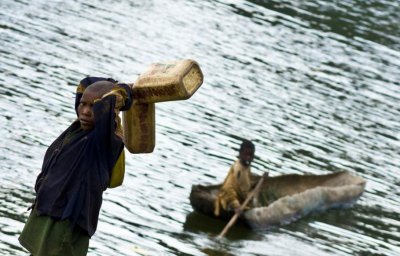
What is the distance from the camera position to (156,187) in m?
17.5

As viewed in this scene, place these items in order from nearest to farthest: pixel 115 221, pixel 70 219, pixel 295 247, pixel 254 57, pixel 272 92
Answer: pixel 70 219 < pixel 115 221 < pixel 295 247 < pixel 272 92 < pixel 254 57

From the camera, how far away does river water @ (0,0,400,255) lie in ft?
53.2

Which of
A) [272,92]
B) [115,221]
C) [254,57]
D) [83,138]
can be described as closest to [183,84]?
[83,138]

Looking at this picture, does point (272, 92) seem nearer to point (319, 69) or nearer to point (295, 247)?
point (319, 69)

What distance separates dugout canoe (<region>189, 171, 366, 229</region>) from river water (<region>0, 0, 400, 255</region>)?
204 mm

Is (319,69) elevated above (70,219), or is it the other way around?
(70,219)

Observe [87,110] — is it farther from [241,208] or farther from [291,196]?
[291,196]

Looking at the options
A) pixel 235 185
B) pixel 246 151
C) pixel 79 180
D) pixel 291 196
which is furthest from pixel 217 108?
pixel 79 180

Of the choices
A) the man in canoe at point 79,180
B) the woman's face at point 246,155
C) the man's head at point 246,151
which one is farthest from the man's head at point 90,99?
the woman's face at point 246,155

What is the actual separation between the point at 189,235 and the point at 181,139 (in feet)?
16.3

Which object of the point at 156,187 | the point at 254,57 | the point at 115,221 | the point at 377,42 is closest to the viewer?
the point at 115,221

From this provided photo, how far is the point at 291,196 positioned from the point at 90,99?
10.9 meters

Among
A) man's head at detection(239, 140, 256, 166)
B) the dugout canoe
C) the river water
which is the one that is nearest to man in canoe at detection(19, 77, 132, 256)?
the river water

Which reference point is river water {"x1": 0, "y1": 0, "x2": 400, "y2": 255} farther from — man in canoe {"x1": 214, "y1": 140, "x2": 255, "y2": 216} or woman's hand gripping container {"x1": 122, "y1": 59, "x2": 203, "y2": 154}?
woman's hand gripping container {"x1": 122, "y1": 59, "x2": 203, "y2": 154}
